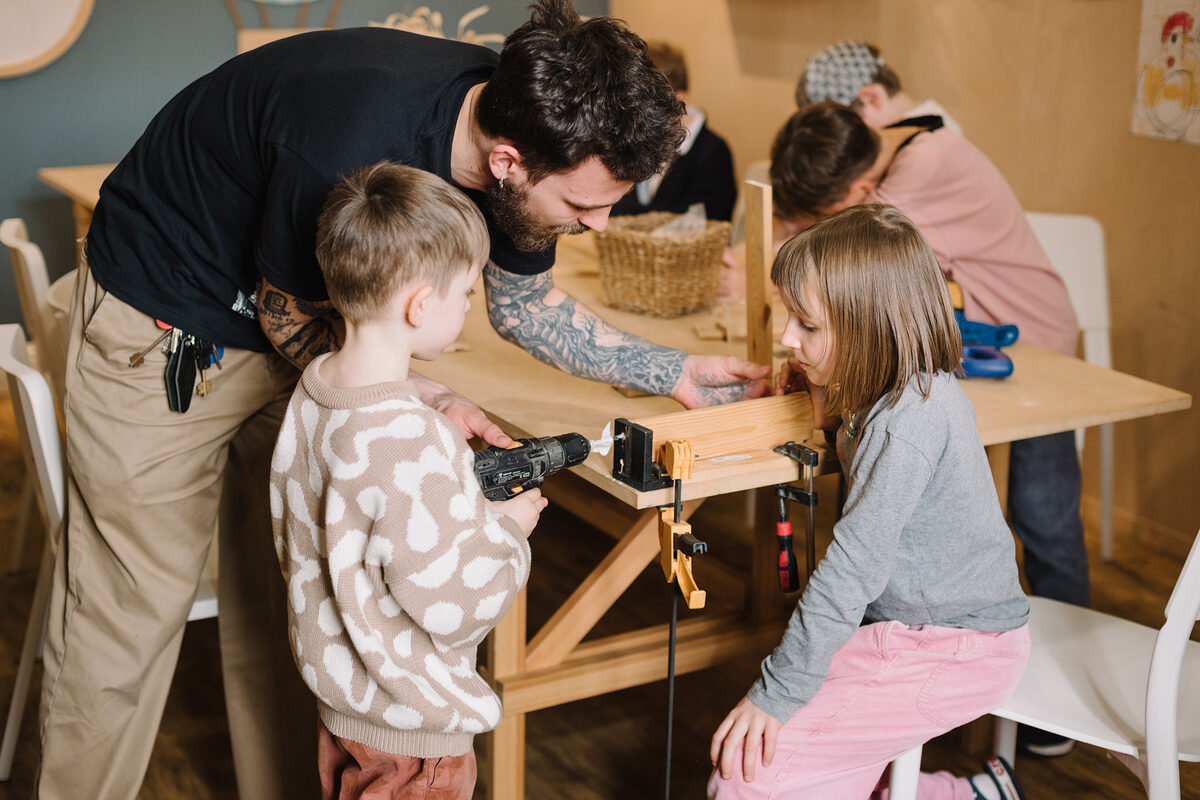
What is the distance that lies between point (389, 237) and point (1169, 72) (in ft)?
7.61

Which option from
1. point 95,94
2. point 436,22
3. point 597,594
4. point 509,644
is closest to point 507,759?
point 509,644

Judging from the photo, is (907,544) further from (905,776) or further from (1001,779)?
(1001,779)

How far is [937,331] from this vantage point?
141cm

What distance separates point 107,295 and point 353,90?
47 centimetres

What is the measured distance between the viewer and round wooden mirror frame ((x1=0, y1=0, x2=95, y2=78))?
4090 millimetres

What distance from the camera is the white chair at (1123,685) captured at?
4.81ft

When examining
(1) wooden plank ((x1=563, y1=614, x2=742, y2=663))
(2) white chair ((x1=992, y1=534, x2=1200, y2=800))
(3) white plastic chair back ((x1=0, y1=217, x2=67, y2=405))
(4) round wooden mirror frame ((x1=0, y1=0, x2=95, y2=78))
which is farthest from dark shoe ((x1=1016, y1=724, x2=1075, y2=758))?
(4) round wooden mirror frame ((x1=0, y1=0, x2=95, y2=78))

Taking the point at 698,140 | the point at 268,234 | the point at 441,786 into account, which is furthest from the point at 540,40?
the point at 698,140

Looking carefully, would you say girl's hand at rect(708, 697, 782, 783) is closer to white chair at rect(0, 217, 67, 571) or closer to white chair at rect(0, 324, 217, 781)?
white chair at rect(0, 324, 217, 781)

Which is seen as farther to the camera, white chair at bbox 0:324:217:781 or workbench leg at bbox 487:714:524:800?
workbench leg at bbox 487:714:524:800

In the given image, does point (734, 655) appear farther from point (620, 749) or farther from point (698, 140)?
point (698, 140)

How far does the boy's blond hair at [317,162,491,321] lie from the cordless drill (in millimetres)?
203

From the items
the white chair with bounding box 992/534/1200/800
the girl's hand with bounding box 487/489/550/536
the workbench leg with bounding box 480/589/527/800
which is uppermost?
the girl's hand with bounding box 487/489/550/536

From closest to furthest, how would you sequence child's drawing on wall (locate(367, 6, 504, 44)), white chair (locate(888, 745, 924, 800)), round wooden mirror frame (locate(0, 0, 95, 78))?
white chair (locate(888, 745, 924, 800)), round wooden mirror frame (locate(0, 0, 95, 78)), child's drawing on wall (locate(367, 6, 504, 44))
